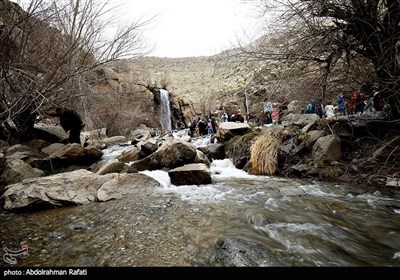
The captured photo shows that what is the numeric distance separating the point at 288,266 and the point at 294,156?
16.1 ft

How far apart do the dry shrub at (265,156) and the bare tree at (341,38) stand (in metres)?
2.07

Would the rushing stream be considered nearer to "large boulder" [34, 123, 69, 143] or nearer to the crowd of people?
the crowd of people

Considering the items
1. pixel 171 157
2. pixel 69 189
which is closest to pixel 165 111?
pixel 171 157

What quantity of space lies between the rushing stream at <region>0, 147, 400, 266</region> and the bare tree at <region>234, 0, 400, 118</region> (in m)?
2.56

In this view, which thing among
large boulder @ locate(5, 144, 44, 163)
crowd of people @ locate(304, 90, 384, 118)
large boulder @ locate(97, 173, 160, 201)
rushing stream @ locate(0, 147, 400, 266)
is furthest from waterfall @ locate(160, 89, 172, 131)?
rushing stream @ locate(0, 147, 400, 266)

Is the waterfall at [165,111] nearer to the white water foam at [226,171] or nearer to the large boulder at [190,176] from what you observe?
the white water foam at [226,171]

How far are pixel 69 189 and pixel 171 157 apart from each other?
3.13m

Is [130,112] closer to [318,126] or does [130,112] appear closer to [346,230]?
[318,126]

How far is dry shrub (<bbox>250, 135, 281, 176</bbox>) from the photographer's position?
673 cm

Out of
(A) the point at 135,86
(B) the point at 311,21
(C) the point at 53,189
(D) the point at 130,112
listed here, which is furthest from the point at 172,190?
(A) the point at 135,86

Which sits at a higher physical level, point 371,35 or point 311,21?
point 311,21

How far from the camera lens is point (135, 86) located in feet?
77.7

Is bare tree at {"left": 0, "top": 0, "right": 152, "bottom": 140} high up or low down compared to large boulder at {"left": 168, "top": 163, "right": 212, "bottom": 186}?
up

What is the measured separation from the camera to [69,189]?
4703 mm
